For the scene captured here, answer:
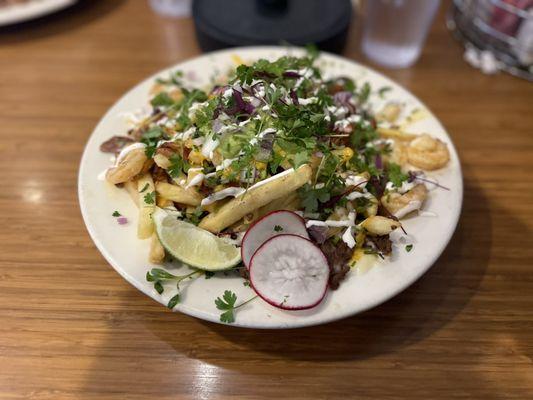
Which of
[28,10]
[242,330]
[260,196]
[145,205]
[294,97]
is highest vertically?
[294,97]

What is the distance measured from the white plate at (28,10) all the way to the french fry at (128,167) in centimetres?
145

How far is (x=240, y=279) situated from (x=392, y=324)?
1.58ft

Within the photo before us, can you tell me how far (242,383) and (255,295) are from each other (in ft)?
0.84

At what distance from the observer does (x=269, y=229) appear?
1202 millimetres

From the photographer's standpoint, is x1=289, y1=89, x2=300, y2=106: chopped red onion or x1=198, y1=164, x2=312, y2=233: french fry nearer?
x1=198, y1=164, x2=312, y2=233: french fry

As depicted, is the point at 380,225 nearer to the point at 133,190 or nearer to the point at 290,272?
the point at 290,272

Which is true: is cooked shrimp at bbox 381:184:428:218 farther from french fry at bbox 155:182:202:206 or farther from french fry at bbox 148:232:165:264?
french fry at bbox 148:232:165:264

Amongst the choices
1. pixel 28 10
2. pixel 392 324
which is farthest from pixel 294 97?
pixel 28 10

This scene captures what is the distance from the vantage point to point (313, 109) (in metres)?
1.40

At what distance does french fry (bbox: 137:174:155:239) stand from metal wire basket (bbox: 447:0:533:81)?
1.80 meters

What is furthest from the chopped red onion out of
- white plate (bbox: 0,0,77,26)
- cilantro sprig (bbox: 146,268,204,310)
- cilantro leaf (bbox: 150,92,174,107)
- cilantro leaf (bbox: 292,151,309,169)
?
white plate (bbox: 0,0,77,26)

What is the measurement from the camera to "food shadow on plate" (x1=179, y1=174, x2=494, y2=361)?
1.28 meters

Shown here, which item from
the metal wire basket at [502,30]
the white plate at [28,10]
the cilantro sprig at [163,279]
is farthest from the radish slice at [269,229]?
the white plate at [28,10]

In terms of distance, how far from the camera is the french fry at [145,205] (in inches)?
48.9
